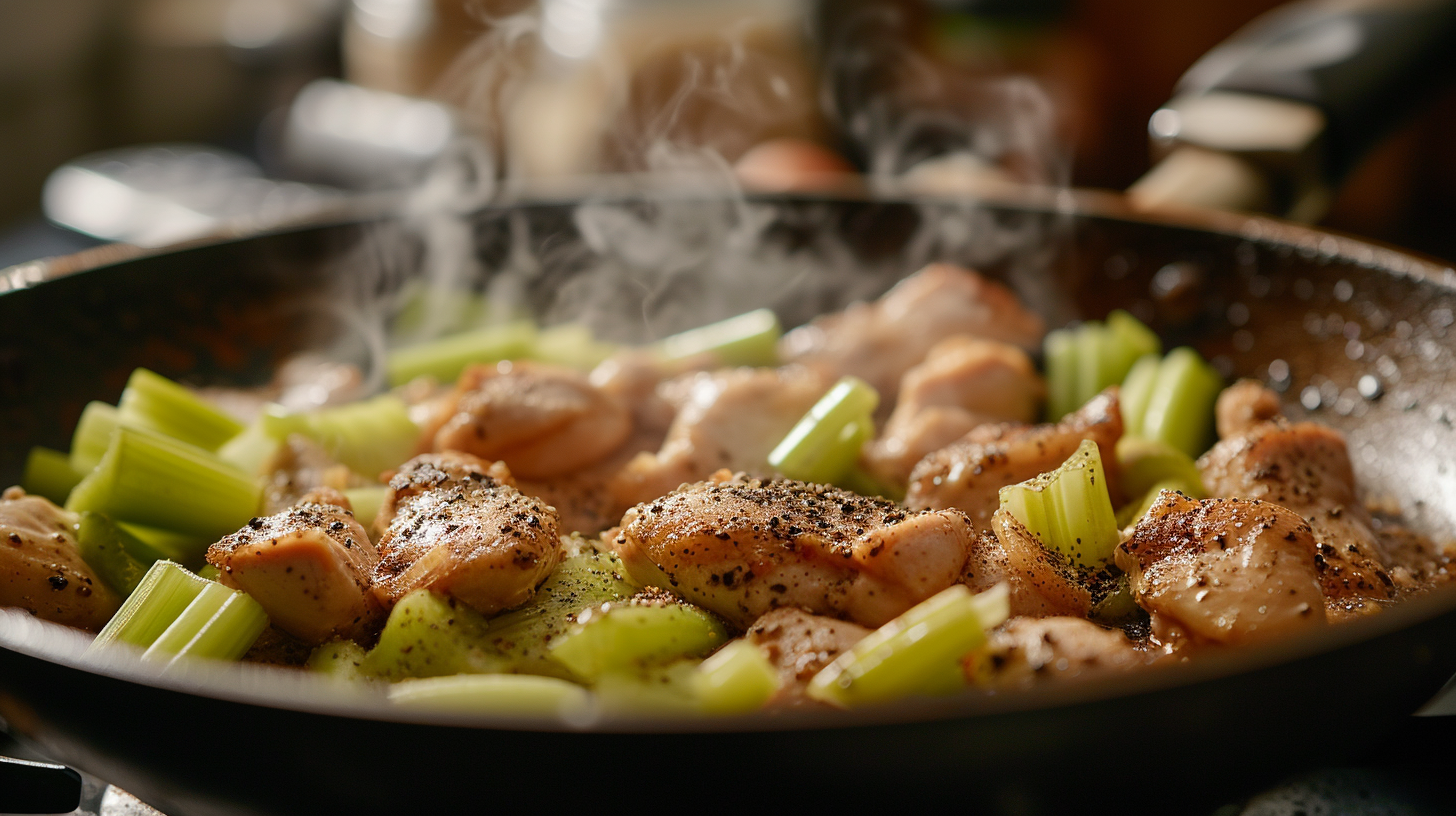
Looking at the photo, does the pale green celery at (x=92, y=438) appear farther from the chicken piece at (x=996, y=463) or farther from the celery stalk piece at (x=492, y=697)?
the chicken piece at (x=996, y=463)

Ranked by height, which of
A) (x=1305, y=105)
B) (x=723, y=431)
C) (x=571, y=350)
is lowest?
(x=723, y=431)

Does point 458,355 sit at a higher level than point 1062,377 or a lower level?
higher

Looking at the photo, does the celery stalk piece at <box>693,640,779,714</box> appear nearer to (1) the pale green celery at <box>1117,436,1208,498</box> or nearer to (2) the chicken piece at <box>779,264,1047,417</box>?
(1) the pale green celery at <box>1117,436,1208,498</box>

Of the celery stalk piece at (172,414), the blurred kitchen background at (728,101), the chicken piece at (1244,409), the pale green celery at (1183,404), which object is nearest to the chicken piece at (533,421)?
the celery stalk piece at (172,414)

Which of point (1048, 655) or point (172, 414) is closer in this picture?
point (1048, 655)

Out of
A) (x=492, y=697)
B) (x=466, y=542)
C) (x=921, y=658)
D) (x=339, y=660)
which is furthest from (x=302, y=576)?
(x=921, y=658)

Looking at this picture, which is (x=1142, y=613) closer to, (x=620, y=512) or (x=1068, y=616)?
(x=1068, y=616)

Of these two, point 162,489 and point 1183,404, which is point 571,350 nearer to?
point 162,489
